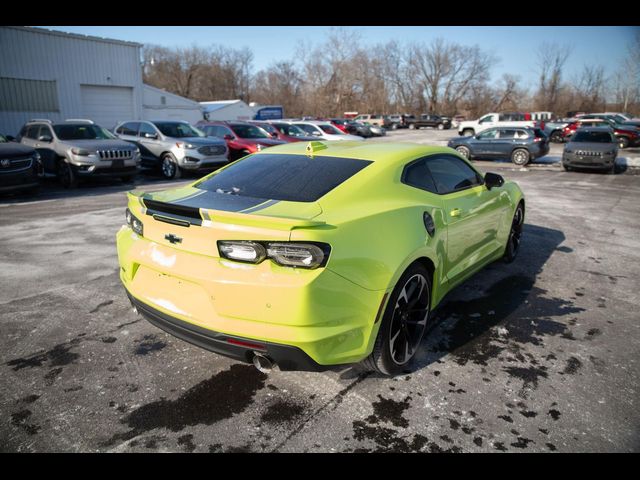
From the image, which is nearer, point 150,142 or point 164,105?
point 150,142

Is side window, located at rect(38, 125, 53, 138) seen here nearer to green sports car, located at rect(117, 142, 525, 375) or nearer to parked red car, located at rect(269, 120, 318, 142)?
parked red car, located at rect(269, 120, 318, 142)

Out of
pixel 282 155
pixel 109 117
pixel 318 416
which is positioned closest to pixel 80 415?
pixel 318 416

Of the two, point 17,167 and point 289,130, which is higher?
point 289,130

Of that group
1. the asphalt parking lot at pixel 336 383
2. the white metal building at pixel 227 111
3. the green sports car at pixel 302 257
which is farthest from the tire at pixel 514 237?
the white metal building at pixel 227 111

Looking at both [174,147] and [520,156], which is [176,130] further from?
[520,156]

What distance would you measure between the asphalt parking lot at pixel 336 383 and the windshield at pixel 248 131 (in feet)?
34.6

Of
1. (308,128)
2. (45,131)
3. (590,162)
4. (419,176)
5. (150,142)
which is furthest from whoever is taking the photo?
(308,128)

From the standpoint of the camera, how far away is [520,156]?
58.2 ft

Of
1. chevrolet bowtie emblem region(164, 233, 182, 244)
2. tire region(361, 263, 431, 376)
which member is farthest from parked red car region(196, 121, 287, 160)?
chevrolet bowtie emblem region(164, 233, 182, 244)

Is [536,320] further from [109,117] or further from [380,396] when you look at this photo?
[109,117]

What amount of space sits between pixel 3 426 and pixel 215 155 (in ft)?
36.0

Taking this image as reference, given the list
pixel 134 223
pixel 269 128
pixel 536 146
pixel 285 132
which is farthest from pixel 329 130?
pixel 134 223

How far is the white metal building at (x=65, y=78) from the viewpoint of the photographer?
17.9 meters

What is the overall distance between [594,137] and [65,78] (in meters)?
22.3
